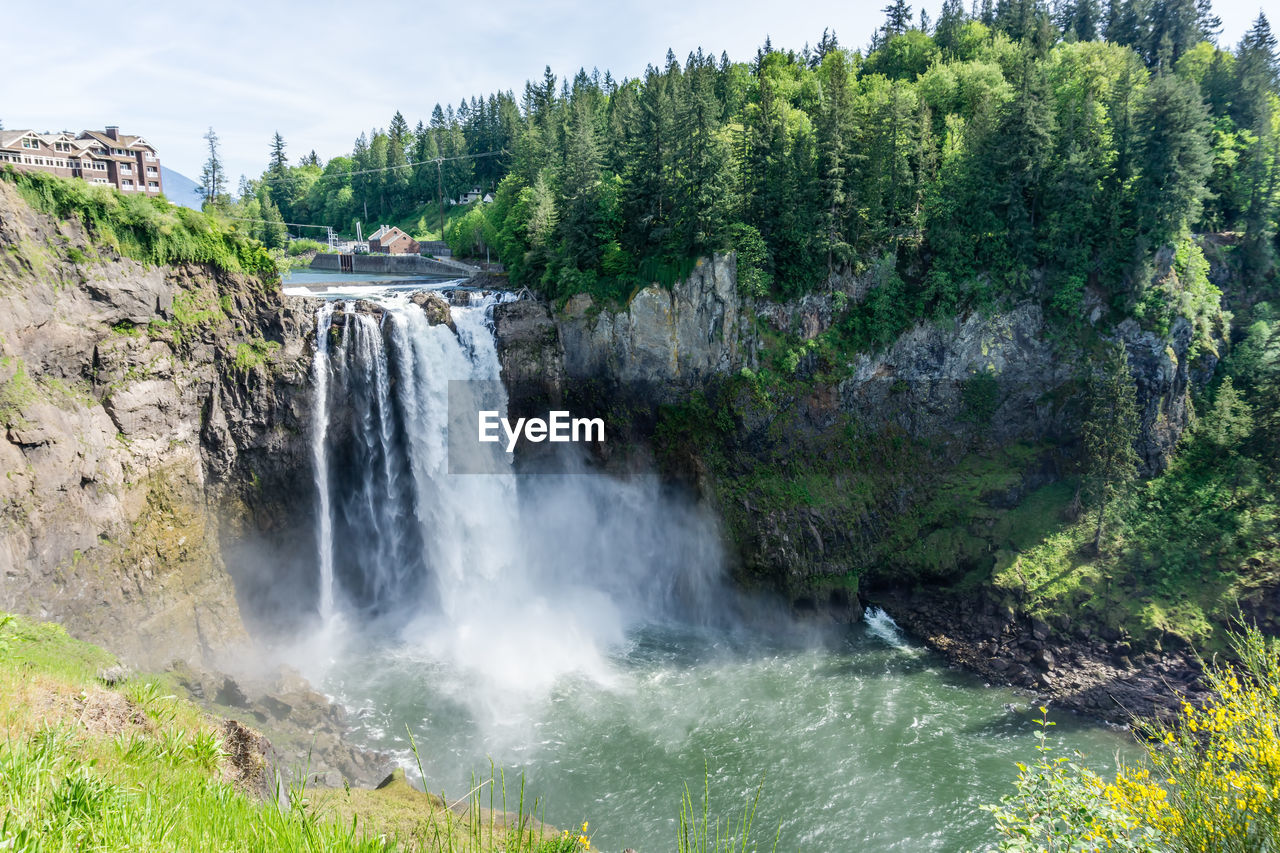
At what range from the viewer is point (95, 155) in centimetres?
3909

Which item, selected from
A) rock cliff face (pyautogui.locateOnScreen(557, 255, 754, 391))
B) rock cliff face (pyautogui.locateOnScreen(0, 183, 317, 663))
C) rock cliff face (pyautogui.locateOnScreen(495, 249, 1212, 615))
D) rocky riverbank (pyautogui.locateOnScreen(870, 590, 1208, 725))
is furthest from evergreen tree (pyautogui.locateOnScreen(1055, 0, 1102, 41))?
rock cliff face (pyautogui.locateOnScreen(0, 183, 317, 663))

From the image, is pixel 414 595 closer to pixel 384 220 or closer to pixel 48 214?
pixel 48 214

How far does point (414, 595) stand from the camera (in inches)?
1344

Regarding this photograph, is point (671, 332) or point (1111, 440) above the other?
point (671, 332)

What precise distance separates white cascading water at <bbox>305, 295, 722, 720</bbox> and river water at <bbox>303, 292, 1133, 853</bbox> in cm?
11

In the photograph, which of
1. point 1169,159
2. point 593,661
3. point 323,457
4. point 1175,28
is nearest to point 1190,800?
point 593,661

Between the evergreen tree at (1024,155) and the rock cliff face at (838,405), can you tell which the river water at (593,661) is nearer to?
the rock cliff face at (838,405)

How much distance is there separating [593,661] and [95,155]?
38.9m

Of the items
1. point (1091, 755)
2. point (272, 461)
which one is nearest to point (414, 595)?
point (272, 461)

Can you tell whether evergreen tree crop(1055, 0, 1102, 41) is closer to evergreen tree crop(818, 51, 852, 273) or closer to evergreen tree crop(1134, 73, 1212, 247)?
evergreen tree crop(1134, 73, 1212, 247)

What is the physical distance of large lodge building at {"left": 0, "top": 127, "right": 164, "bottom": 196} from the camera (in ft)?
117

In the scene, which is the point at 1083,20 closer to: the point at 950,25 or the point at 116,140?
the point at 950,25

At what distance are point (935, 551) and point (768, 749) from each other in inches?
587

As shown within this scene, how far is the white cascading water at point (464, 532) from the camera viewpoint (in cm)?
3250
